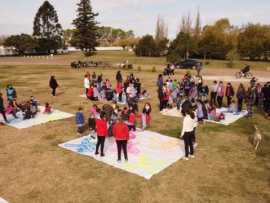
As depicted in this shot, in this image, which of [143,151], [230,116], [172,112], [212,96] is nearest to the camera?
[143,151]

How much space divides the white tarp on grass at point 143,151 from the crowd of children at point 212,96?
3097 millimetres

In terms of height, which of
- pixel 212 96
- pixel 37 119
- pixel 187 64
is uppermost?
pixel 187 64

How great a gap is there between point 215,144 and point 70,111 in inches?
347

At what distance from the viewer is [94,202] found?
263 inches

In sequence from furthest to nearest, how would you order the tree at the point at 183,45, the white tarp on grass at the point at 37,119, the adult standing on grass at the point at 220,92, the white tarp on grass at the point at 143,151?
the tree at the point at 183,45 → the adult standing on grass at the point at 220,92 → the white tarp on grass at the point at 37,119 → the white tarp on grass at the point at 143,151

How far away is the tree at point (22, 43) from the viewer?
237 feet

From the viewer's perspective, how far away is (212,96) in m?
16.1

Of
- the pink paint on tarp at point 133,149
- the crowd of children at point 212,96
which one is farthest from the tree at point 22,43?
the pink paint on tarp at point 133,149

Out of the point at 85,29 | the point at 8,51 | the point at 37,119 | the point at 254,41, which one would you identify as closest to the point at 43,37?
the point at 8,51

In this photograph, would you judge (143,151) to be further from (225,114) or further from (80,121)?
(225,114)

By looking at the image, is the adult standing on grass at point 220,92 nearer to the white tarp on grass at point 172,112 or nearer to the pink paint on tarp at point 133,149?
the white tarp on grass at point 172,112

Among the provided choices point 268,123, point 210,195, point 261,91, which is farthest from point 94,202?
point 261,91

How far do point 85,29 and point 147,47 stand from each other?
715 inches

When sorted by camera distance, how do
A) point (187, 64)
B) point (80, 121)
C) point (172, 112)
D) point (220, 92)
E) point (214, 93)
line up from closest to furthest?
point (80, 121)
point (172, 112)
point (220, 92)
point (214, 93)
point (187, 64)
